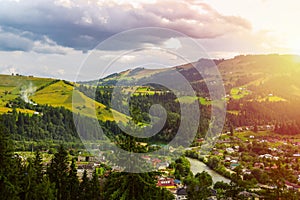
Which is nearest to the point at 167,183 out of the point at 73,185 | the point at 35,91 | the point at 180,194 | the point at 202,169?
the point at 180,194

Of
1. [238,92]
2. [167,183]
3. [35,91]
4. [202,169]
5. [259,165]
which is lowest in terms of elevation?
[202,169]

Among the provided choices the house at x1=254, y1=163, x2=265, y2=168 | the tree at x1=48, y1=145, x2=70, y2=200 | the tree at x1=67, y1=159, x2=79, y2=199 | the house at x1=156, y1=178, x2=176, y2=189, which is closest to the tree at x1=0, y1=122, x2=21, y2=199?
the tree at x1=48, y1=145, x2=70, y2=200

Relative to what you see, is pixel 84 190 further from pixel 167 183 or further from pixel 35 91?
pixel 35 91

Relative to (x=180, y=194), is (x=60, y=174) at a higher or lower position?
higher

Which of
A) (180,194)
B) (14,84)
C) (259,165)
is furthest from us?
(14,84)

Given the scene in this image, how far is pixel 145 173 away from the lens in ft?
42.4

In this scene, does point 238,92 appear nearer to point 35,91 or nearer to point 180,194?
point 35,91

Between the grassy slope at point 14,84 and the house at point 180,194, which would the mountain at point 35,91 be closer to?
the grassy slope at point 14,84

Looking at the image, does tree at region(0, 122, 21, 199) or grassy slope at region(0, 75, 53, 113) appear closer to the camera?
tree at region(0, 122, 21, 199)

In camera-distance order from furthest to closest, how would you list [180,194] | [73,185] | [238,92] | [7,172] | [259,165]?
[238,92] < [259,165] < [180,194] < [73,185] < [7,172]

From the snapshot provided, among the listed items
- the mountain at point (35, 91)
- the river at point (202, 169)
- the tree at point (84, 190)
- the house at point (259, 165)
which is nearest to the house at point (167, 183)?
the river at point (202, 169)

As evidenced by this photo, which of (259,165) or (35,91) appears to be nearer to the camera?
(259,165)

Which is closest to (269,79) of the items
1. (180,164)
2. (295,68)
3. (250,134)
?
(295,68)

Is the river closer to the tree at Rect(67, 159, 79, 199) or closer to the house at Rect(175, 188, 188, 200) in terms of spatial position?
the house at Rect(175, 188, 188, 200)
